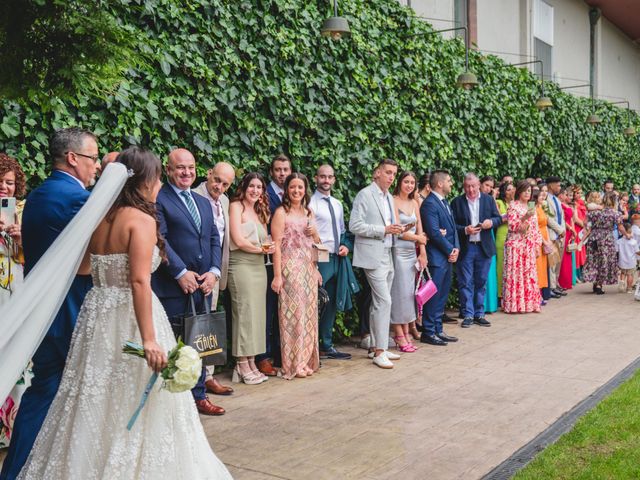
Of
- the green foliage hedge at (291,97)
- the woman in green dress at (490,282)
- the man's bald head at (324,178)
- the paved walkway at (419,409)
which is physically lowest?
the paved walkway at (419,409)

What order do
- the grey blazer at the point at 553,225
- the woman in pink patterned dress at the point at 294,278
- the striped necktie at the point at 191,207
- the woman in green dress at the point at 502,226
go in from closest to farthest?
the striped necktie at the point at 191,207, the woman in pink patterned dress at the point at 294,278, the woman in green dress at the point at 502,226, the grey blazer at the point at 553,225

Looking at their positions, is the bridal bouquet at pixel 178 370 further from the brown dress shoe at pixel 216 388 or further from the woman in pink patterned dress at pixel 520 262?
the woman in pink patterned dress at pixel 520 262

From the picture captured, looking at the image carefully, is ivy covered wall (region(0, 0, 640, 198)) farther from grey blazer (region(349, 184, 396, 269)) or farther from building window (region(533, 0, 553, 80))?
building window (region(533, 0, 553, 80))

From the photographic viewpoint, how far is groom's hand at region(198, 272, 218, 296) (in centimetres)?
618

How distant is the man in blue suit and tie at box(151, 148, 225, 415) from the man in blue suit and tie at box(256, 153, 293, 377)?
1480mm

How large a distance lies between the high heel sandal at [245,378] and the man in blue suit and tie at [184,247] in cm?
98

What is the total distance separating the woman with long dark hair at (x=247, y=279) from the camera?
282 inches

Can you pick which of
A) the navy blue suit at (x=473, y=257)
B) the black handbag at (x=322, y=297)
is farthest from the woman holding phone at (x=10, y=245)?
the navy blue suit at (x=473, y=257)

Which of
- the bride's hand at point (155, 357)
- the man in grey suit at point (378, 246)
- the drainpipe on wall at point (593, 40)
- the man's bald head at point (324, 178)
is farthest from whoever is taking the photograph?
the drainpipe on wall at point (593, 40)

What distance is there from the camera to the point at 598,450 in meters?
5.11

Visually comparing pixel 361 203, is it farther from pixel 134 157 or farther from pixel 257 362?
pixel 134 157

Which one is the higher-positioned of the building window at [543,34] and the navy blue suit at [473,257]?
the building window at [543,34]

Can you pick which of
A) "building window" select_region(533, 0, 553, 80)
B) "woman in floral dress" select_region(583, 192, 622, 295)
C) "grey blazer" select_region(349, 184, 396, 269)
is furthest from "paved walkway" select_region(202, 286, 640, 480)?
"building window" select_region(533, 0, 553, 80)

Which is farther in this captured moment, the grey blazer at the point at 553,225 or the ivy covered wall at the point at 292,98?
the grey blazer at the point at 553,225
